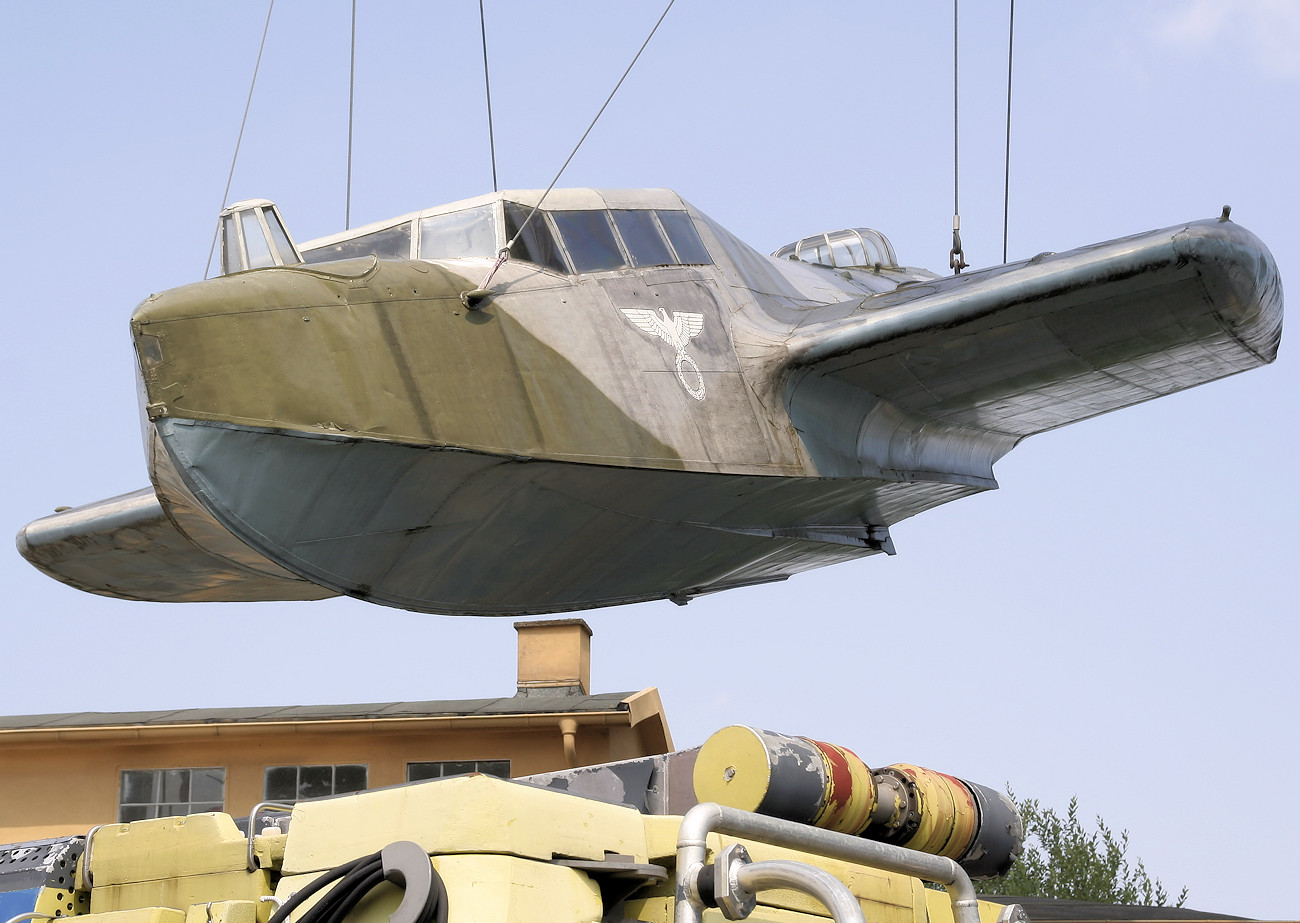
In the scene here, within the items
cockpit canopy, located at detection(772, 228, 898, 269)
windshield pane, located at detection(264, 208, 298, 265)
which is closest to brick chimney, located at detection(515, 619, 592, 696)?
cockpit canopy, located at detection(772, 228, 898, 269)

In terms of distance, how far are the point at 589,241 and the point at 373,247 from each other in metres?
1.50

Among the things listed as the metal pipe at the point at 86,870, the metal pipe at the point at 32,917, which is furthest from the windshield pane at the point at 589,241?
the metal pipe at the point at 32,917

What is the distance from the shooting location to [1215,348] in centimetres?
1186

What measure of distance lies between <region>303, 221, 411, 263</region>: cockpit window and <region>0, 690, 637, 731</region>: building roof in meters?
10.7

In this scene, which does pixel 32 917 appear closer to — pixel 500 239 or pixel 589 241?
pixel 500 239

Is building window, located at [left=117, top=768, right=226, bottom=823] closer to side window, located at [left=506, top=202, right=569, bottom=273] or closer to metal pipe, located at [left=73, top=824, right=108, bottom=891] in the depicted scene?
side window, located at [left=506, top=202, right=569, bottom=273]

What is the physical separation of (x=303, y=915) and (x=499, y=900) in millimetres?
654

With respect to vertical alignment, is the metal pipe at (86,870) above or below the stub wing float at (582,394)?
below

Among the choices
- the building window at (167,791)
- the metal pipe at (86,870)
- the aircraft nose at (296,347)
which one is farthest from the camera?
the building window at (167,791)

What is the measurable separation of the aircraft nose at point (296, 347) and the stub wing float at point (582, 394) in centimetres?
2

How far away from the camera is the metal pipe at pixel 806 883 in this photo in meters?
4.03

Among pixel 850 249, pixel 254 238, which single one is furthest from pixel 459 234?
pixel 850 249

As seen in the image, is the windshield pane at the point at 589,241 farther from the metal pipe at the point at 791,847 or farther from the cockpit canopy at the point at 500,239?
the metal pipe at the point at 791,847

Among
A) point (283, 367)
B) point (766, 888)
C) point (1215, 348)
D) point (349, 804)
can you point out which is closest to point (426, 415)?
point (283, 367)
